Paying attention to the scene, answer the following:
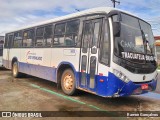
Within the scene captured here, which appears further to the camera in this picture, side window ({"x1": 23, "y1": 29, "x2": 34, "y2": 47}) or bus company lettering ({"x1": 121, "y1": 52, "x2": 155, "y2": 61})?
side window ({"x1": 23, "y1": 29, "x2": 34, "y2": 47})

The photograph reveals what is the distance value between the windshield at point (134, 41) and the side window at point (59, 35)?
9.63 ft

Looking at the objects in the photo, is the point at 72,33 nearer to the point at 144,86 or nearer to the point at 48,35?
the point at 48,35

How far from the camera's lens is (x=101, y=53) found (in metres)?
7.60

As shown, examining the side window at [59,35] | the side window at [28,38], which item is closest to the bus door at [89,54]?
the side window at [59,35]

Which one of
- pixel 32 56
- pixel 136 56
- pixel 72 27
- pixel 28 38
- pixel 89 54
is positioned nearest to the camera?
pixel 136 56

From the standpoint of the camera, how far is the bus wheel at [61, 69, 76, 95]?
9.14m

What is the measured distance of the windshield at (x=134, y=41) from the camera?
24.3ft

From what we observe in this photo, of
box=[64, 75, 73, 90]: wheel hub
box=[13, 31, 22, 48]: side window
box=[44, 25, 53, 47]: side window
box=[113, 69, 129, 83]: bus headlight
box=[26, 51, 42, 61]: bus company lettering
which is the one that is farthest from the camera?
box=[13, 31, 22, 48]: side window

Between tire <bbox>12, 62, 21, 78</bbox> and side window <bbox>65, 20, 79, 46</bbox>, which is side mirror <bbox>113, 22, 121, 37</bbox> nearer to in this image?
side window <bbox>65, 20, 79, 46</bbox>

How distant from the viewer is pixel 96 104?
8195 mm

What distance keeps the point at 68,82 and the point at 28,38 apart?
4.78 metres

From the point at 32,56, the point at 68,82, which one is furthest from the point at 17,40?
the point at 68,82

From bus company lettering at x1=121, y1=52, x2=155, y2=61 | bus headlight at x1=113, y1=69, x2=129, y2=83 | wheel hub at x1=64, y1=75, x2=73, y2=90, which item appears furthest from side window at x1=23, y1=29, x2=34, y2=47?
bus headlight at x1=113, y1=69, x2=129, y2=83

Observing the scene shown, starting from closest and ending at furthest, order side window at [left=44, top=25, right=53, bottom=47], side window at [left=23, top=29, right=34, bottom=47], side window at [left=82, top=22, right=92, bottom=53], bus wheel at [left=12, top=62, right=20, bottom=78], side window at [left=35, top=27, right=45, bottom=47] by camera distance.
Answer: side window at [left=82, top=22, right=92, bottom=53], side window at [left=44, top=25, right=53, bottom=47], side window at [left=35, top=27, right=45, bottom=47], side window at [left=23, top=29, right=34, bottom=47], bus wheel at [left=12, top=62, right=20, bottom=78]
